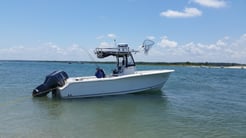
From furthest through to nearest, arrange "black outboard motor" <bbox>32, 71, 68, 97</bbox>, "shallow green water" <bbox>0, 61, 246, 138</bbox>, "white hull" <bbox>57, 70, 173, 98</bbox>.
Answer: "black outboard motor" <bbox>32, 71, 68, 97</bbox> → "white hull" <bbox>57, 70, 173, 98</bbox> → "shallow green water" <bbox>0, 61, 246, 138</bbox>

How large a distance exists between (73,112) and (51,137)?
4317 mm

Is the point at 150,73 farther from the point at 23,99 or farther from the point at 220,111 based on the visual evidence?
the point at 23,99

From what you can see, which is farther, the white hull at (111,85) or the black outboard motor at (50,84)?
the black outboard motor at (50,84)

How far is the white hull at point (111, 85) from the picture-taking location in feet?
57.8

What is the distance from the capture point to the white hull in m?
17.6

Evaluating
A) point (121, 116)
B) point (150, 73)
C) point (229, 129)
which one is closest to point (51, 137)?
point (121, 116)

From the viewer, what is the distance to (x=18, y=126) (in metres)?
11.2

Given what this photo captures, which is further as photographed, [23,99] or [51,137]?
[23,99]

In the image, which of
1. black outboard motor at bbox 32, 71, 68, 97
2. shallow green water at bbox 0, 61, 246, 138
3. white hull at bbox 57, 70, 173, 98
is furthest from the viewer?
black outboard motor at bbox 32, 71, 68, 97

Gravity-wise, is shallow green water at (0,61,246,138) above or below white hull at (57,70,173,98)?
below

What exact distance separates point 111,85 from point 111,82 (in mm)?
236

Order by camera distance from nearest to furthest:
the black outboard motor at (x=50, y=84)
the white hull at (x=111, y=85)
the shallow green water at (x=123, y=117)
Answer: the shallow green water at (x=123, y=117), the white hull at (x=111, y=85), the black outboard motor at (x=50, y=84)

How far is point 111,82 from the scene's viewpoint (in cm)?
1819

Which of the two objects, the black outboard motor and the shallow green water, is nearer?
the shallow green water
